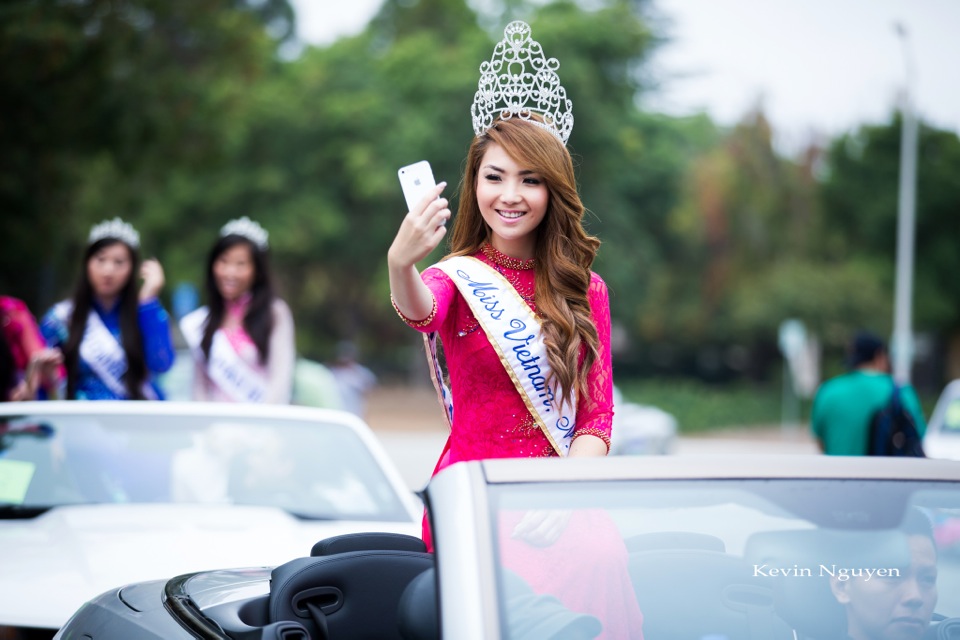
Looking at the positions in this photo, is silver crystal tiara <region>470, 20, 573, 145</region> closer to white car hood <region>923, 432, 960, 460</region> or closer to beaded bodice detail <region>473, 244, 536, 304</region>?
beaded bodice detail <region>473, 244, 536, 304</region>

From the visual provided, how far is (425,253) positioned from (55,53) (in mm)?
10643

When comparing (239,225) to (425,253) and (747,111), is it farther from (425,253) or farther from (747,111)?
(747,111)

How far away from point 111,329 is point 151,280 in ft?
1.07

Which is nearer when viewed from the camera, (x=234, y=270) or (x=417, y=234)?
(x=417, y=234)

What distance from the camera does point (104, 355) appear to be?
19.3ft

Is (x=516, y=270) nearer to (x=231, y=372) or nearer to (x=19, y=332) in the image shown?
(x=231, y=372)

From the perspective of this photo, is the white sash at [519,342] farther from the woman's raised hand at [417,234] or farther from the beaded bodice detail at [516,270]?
the woman's raised hand at [417,234]

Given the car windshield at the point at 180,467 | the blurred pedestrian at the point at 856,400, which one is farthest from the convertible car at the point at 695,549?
the blurred pedestrian at the point at 856,400

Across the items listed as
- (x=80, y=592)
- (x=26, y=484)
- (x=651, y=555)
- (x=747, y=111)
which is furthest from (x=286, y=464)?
(x=747, y=111)

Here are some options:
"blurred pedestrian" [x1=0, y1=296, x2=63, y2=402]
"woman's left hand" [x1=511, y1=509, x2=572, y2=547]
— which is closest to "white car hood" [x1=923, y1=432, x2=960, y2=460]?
"blurred pedestrian" [x1=0, y1=296, x2=63, y2=402]

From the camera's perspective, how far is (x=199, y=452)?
4.74 meters

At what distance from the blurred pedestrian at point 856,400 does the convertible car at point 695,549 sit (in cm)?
536

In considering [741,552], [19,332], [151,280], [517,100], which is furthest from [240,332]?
[741,552]

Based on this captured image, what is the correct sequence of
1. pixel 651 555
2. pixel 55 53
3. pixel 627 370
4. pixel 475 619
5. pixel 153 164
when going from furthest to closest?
pixel 627 370 → pixel 153 164 → pixel 55 53 → pixel 651 555 → pixel 475 619
